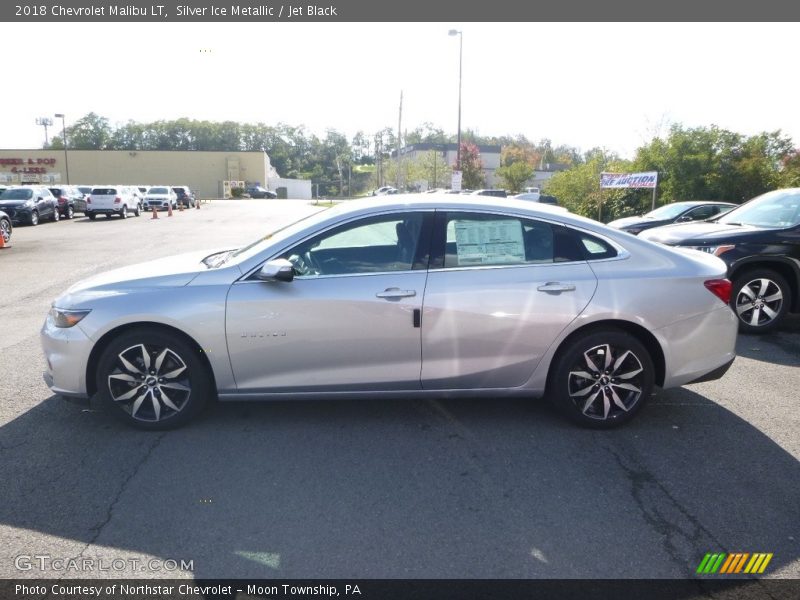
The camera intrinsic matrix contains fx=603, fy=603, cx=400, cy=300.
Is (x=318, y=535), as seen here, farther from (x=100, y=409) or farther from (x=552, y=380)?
(x=100, y=409)

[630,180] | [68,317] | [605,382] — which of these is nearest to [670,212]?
[630,180]

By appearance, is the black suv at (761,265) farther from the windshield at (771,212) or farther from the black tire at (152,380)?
the black tire at (152,380)

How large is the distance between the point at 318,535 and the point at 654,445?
246cm

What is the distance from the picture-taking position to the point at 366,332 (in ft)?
13.6

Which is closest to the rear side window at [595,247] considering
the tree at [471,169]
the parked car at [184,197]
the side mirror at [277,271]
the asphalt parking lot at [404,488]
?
the asphalt parking lot at [404,488]

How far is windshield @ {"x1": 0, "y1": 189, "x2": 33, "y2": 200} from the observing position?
2493cm

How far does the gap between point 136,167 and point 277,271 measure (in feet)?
268

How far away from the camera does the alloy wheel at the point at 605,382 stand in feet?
14.2

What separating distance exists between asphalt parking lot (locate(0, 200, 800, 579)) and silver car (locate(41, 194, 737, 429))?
1.05 feet

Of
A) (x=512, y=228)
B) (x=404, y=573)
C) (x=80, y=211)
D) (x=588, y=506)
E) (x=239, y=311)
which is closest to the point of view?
(x=404, y=573)

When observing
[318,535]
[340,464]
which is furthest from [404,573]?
[340,464]

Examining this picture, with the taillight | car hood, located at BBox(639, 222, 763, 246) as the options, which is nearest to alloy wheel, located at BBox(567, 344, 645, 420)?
the taillight

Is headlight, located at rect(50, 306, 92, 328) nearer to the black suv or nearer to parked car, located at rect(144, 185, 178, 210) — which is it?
the black suv

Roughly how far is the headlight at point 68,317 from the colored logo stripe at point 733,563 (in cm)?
403
